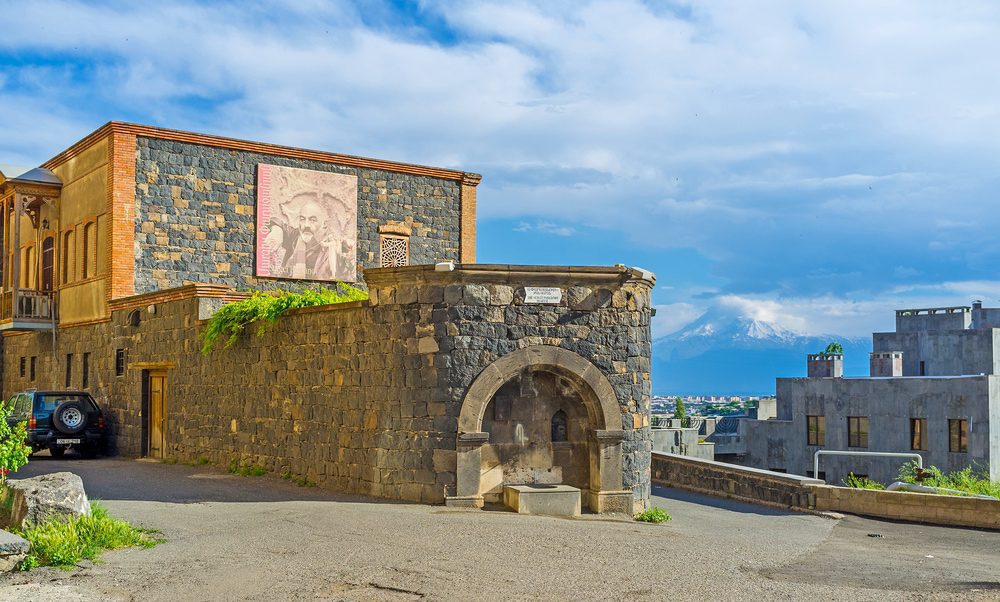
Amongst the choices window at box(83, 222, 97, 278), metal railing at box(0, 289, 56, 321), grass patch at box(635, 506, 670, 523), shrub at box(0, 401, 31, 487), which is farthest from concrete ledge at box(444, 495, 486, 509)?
metal railing at box(0, 289, 56, 321)

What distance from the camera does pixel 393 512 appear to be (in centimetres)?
1282

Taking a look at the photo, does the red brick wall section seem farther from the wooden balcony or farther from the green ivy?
the wooden balcony

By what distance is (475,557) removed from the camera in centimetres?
995

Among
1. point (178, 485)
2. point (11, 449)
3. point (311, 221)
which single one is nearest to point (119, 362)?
point (311, 221)

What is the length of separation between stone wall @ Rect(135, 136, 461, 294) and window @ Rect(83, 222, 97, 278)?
1.77 meters

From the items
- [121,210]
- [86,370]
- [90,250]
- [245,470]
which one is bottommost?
[245,470]

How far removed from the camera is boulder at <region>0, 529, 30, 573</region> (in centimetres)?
Answer: 888

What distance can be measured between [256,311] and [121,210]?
6.89m

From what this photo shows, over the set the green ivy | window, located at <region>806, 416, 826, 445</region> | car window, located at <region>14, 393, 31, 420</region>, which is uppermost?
the green ivy

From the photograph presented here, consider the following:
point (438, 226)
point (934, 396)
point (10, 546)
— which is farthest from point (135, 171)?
point (934, 396)

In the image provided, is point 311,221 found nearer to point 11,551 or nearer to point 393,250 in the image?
point 393,250

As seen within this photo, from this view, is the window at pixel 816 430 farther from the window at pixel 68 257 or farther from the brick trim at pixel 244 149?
the window at pixel 68 257

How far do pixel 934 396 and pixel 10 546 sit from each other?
40203 mm

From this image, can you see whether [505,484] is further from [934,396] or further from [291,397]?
[934,396]
